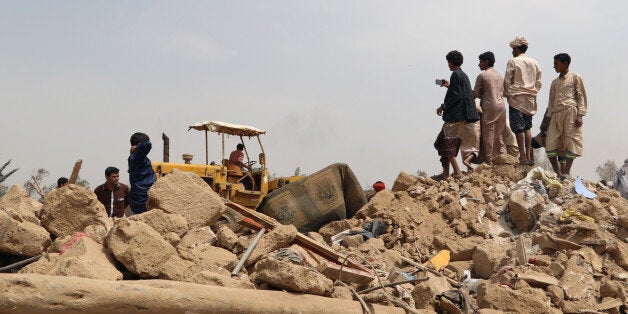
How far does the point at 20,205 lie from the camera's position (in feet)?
16.7

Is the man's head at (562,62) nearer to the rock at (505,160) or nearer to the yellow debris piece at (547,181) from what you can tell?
the rock at (505,160)

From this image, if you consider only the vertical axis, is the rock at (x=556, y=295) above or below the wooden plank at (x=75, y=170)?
below

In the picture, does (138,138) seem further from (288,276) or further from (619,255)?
(619,255)

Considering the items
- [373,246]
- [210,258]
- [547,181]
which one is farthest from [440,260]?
[210,258]

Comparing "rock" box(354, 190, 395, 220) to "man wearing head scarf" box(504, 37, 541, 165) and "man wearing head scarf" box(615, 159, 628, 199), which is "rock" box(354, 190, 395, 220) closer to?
"man wearing head scarf" box(504, 37, 541, 165)

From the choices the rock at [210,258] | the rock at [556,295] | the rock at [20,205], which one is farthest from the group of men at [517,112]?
the rock at [20,205]

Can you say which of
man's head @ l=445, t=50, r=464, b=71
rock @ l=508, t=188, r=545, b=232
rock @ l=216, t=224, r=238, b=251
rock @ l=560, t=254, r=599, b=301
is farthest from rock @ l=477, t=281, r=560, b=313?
man's head @ l=445, t=50, r=464, b=71

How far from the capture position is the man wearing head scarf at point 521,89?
9766 mm

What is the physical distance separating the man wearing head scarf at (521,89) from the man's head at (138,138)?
16.5 feet

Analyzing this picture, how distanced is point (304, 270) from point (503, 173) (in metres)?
5.26

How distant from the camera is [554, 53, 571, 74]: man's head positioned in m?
9.61

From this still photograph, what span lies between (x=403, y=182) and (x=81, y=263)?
531 cm

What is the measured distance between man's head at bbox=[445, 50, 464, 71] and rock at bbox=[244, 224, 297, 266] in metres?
4.61

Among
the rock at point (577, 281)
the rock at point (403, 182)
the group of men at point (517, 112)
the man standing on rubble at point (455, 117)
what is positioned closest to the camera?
the rock at point (577, 281)
